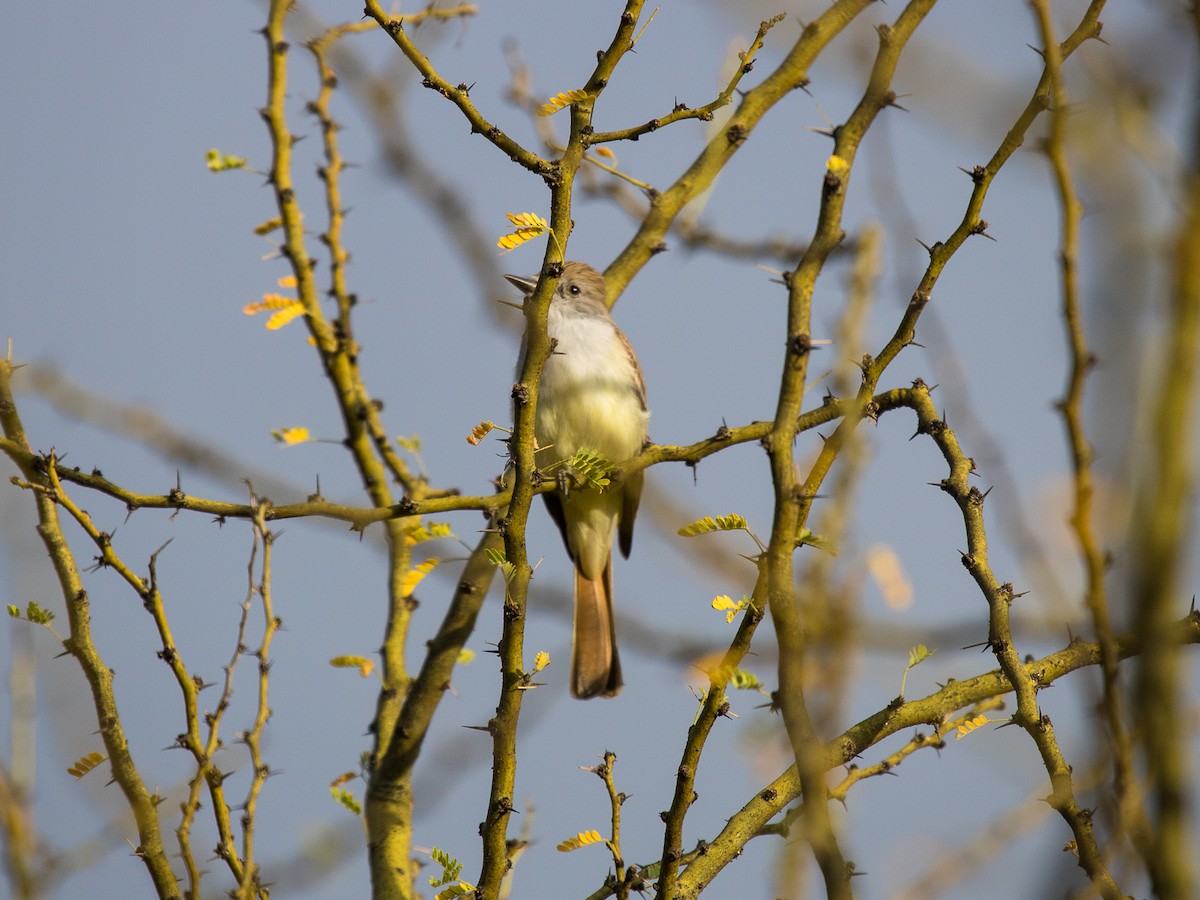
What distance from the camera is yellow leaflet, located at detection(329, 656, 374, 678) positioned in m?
4.18

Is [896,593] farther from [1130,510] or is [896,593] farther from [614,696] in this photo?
[1130,510]

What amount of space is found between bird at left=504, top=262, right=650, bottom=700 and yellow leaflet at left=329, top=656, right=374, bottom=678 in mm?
1621

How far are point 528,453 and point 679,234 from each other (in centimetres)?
304

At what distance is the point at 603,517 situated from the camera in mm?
6383

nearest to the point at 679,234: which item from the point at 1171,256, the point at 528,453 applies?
the point at 528,453

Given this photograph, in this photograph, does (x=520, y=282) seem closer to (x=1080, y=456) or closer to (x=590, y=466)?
(x=590, y=466)

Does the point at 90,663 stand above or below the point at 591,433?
below

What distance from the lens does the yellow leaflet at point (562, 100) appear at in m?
2.76

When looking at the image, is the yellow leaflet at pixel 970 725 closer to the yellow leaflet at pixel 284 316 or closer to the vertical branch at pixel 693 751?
the vertical branch at pixel 693 751

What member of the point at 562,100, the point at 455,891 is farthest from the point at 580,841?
the point at 562,100

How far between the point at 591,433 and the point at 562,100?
10.5 feet

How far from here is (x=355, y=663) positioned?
13.8 feet

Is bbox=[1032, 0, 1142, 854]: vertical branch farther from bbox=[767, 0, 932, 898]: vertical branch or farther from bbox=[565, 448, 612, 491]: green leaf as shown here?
bbox=[565, 448, 612, 491]: green leaf

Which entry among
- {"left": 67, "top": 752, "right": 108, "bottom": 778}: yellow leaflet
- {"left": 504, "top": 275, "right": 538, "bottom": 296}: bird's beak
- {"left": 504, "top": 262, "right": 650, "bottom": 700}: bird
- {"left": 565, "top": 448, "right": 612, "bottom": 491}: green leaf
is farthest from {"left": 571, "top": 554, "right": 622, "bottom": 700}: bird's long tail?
{"left": 67, "top": 752, "right": 108, "bottom": 778}: yellow leaflet
